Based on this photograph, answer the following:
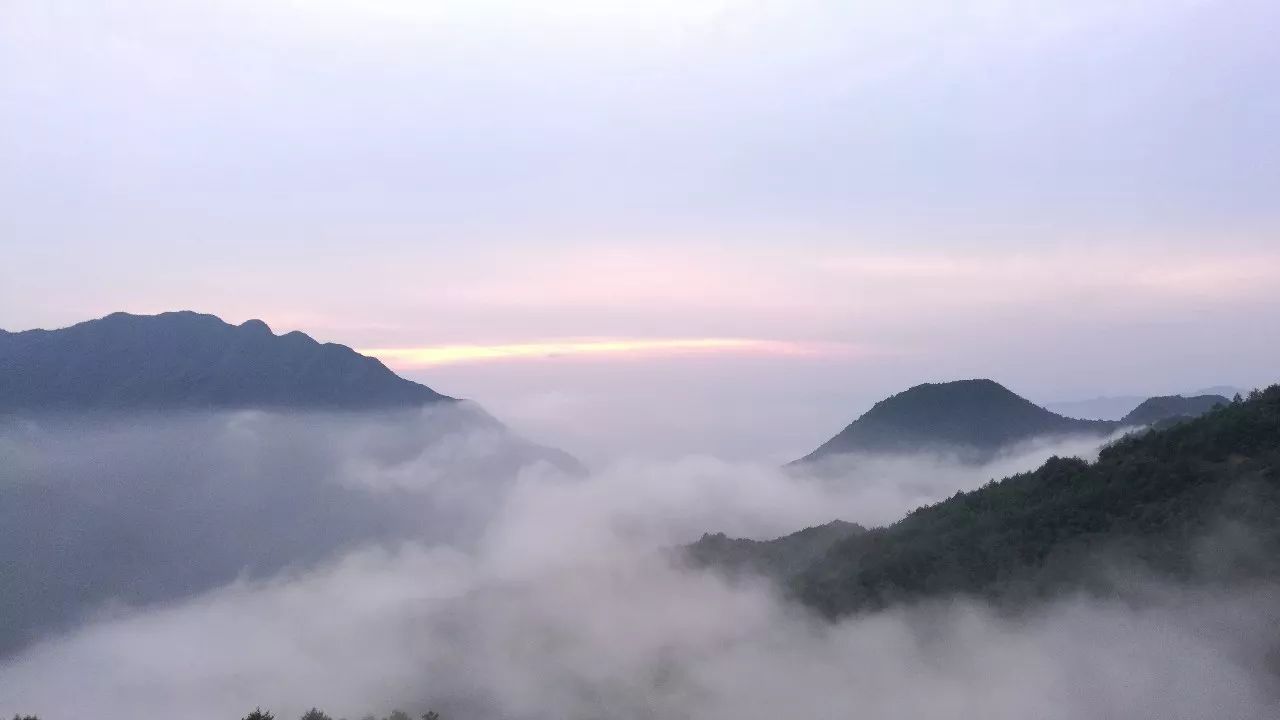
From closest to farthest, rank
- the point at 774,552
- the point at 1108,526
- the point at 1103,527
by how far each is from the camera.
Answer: the point at 1108,526 < the point at 1103,527 < the point at 774,552

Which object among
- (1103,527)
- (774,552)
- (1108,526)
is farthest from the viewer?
(774,552)

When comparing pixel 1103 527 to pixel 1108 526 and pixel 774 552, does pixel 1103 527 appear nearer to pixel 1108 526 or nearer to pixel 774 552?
pixel 1108 526

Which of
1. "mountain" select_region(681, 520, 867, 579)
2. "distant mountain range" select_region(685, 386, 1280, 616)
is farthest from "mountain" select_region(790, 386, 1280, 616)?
"mountain" select_region(681, 520, 867, 579)

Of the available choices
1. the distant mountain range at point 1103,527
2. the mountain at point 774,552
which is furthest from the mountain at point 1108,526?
the mountain at point 774,552

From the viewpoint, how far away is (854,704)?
98.5m

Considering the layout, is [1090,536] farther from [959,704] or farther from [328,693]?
[328,693]

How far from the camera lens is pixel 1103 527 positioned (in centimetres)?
8994

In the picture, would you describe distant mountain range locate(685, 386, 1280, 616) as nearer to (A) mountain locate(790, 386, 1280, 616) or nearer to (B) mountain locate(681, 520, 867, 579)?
(A) mountain locate(790, 386, 1280, 616)

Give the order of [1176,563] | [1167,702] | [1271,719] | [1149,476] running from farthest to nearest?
[1149,476], [1176,563], [1167,702], [1271,719]

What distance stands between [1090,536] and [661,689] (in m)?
70.5

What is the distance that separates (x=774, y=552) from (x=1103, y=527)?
83.2m

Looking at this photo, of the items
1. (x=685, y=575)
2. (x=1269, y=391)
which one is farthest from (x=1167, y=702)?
(x=685, y=575)

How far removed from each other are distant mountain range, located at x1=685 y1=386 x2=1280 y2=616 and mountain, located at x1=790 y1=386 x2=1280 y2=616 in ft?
0.53

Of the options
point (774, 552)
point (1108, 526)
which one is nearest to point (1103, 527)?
point (1108, 526)
